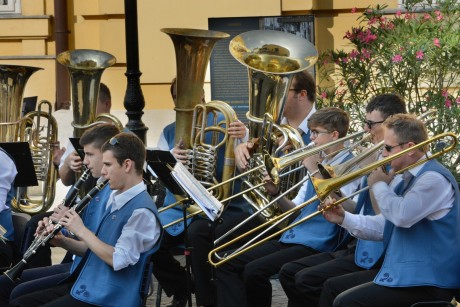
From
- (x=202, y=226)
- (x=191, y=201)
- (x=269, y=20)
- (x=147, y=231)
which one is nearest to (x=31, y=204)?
(x=202, y=226)

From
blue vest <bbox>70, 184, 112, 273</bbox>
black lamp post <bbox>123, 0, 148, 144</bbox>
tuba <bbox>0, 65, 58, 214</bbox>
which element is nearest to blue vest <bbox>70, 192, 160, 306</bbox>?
blue vest <bbox>70, 184, 112, 273</bbox>

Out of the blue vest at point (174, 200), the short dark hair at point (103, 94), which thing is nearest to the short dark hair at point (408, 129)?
the blue vest at point (174, 200)

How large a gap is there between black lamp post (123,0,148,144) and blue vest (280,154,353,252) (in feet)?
7.68

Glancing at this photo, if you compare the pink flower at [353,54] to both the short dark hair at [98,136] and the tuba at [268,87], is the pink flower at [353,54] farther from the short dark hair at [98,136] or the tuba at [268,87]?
the short dark hair at [98,136]

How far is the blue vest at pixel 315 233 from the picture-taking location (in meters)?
6.18

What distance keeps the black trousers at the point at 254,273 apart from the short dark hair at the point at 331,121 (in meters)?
0.71

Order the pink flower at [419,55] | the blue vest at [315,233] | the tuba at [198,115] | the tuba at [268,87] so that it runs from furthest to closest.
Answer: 1. the pink flower at [419,55]
2. the tuba at [198,115]
3. the tuba at [268,87]
4. the blue vest at [315,233]

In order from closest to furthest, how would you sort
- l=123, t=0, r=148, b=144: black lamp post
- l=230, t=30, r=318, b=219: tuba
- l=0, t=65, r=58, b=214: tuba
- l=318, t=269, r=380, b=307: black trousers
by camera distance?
l=318, t=269, r=380, b=307: black trousers
l=230, t=30, r=318, b=219: tuba
l=0, t=65, r=58, b=214: tuba
l=123, t=0, r=148, b=144: black lamp post

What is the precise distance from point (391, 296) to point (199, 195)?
113cm

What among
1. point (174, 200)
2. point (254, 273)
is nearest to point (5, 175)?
point (174, 200)

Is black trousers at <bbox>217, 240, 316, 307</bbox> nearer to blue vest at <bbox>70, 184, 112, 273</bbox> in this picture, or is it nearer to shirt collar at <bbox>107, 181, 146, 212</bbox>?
blue vest at <bbox>70, 184, 112, 273</bbox>

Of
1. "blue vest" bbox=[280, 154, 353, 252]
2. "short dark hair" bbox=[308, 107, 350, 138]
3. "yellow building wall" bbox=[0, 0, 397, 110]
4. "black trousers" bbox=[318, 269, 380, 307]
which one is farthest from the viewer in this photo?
"yellow building wall" bbox=[0, 0, 397, 110]

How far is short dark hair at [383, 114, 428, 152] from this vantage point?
516 cm

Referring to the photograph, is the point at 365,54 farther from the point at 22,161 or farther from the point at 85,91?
the point at 22,161
